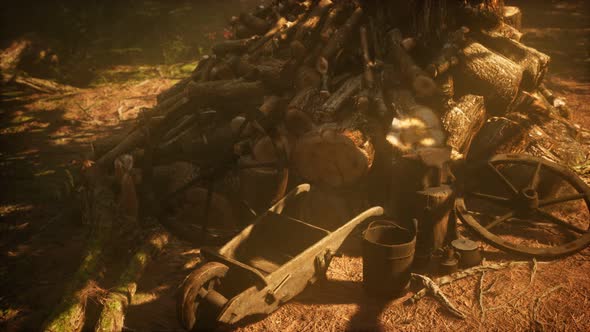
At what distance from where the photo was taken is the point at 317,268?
4.20 meters

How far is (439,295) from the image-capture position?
13.7 feet

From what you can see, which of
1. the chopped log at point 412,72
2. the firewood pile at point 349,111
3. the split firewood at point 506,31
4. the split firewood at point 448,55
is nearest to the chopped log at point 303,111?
the firewood pile at point 349,111

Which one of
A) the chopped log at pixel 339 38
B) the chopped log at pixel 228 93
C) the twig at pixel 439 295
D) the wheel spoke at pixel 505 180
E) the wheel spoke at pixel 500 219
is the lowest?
the twig at pixel 439 295

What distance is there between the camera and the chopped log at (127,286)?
3795 mm

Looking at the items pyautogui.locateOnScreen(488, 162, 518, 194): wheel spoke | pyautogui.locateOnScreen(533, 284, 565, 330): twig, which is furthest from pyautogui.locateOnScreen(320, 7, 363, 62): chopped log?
pyautogui.locateOnScreen(533, 284, 565, 330): twig

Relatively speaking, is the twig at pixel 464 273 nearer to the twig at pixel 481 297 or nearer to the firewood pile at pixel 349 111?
the twig at pixel 481 297

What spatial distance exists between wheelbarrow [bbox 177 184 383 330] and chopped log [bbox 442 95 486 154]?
1.63 metres

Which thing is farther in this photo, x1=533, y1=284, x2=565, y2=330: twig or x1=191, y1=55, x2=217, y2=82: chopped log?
x1=191, y1=55, x2=217, y2=82: chopped log

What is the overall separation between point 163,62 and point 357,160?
32.2 ft

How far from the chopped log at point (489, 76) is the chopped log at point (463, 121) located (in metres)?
0.36

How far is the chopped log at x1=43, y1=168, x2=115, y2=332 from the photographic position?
12.1 ft

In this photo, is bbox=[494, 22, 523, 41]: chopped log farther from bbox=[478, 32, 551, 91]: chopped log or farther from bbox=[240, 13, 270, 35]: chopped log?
bbox=[240, 13, 270, 35]: chopped log

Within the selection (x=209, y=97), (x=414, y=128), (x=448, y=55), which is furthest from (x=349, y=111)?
(x=209, y=97)

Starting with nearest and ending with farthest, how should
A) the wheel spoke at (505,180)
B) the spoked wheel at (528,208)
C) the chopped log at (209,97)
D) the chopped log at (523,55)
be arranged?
1. the spoked wheel at (528,208)
2. the wheel spoke at (505,180)
3. the chopped log at (209,97)
4. the chopped log at (523,55)
